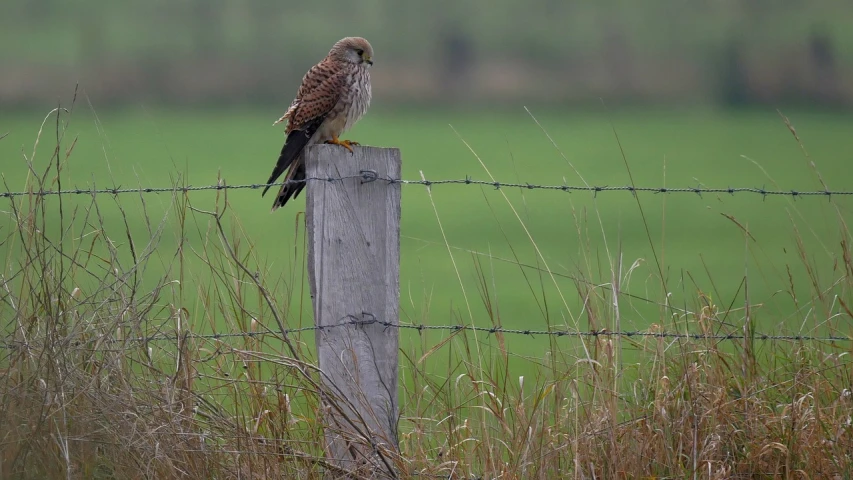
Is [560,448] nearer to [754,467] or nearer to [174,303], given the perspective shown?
[754,467]

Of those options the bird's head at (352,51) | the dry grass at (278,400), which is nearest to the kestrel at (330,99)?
the bird's head at (352,51)

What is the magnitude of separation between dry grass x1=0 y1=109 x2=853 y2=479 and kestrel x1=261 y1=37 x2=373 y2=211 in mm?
1418

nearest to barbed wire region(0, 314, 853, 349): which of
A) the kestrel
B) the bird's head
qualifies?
the kestrel

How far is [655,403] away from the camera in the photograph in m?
2.78

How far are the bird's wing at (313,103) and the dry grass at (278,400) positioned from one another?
1405 millimetres

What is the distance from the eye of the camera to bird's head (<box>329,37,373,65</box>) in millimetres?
4715

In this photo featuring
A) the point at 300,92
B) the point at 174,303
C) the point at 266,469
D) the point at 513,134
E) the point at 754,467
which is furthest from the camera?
the point at 513,134

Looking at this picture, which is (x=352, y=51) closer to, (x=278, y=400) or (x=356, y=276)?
(x=356, y=276)

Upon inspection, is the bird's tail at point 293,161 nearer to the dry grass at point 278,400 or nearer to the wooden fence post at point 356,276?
the dry grass at point 278,400

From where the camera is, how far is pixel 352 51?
475cm

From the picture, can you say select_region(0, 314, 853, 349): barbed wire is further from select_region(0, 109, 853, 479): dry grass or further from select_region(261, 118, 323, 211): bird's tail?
select_region(261, 118, 323, 211): bird's tail

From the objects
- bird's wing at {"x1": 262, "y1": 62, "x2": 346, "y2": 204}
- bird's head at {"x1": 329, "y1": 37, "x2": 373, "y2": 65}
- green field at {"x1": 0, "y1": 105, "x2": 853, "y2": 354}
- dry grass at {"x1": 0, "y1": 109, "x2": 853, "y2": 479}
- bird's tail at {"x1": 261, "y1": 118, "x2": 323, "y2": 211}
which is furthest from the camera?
green field at {"x1": 0, "y1": 105, "x2": 853, "y2": 354}

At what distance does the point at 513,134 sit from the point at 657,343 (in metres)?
40.5

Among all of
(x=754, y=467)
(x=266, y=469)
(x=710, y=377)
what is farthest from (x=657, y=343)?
(x=266, y=469)
